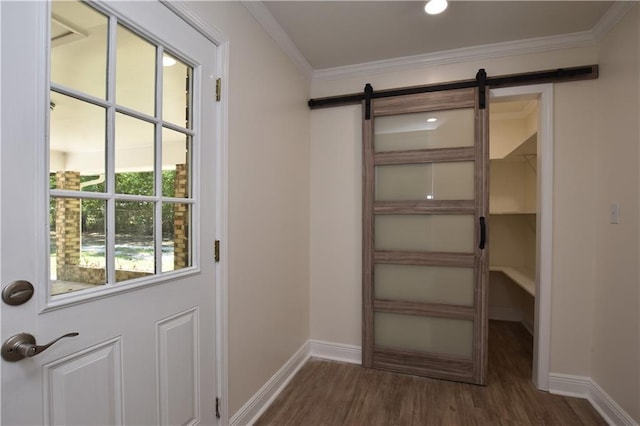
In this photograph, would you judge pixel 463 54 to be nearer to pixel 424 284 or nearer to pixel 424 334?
pixel 424 284

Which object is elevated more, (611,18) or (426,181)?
(611,18)

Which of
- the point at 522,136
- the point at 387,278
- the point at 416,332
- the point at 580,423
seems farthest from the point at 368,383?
the point at 522,136

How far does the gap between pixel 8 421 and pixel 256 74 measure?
1.90 meters

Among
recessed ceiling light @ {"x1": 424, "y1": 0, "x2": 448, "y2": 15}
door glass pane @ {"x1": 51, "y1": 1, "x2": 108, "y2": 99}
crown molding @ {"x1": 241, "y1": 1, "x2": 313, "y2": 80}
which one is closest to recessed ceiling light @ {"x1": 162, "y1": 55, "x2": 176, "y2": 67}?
door glass pane @ {"x1": 51, "y1": 1, "x2": 108, "y2": 99}

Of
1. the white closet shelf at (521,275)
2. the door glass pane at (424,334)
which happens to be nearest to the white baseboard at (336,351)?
the door glass pane at (424,334)

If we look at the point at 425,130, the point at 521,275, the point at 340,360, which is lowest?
the point at 340,360

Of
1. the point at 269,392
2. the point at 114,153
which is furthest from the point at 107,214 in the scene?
the point at 269,392

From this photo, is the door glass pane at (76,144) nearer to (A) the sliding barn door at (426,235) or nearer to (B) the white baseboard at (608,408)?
(A) the sliding barn door at (426,235)

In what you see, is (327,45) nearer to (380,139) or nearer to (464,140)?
(380,139)

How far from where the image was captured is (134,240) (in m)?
1.24

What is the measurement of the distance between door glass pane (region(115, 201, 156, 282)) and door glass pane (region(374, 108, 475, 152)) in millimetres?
1884

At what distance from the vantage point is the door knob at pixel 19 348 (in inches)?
33.1

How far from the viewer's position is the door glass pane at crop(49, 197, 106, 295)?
98 centimetres

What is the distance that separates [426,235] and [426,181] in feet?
1.44
